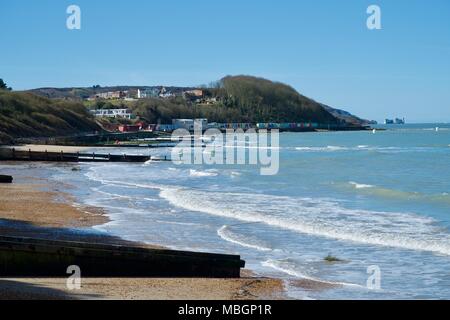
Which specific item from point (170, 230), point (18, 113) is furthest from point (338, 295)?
point (18, 113)

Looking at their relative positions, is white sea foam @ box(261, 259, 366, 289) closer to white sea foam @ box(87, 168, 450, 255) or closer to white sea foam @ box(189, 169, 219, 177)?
white sea foam @ box(87, 168, 450, 255)

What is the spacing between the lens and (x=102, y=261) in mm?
13211

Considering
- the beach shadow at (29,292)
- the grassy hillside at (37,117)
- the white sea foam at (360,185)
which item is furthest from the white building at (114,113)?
the beach shadow at (29,292)

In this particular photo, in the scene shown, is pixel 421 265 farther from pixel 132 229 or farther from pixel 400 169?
pixel 400 169

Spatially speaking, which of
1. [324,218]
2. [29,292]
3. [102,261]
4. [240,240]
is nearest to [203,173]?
[324,218]

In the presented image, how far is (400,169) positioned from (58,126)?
70.1 metres

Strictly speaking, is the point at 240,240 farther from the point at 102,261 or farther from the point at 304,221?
the point at 102,261

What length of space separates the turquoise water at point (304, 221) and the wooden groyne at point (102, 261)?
4.83 feet

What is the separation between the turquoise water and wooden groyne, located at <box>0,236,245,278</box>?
147 cm

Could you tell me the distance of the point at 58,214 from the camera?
22.7 meters

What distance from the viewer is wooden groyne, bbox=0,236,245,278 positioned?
12695 millimetres

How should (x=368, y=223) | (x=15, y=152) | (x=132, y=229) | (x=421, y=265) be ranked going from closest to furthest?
1. (x=421, y=265)
2. (x=132, y=229)
3. (x=368, y=223)
4. (x=15, y=152)

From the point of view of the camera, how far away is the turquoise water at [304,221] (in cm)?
1468

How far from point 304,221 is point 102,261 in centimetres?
1041
